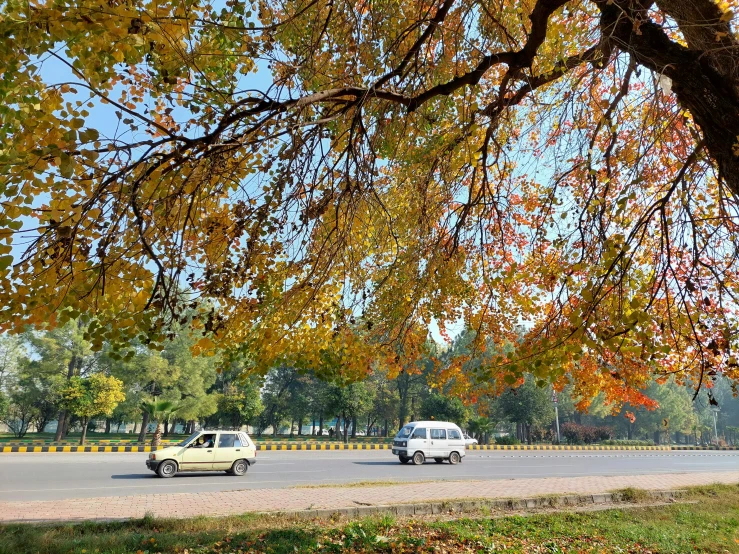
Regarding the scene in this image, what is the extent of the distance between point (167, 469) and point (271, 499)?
4798 mm

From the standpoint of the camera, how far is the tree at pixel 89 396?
25.3m

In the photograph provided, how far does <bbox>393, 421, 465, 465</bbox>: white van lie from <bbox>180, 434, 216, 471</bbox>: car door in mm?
7223

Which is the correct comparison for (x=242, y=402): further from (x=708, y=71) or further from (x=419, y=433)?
(x=708, y=71)

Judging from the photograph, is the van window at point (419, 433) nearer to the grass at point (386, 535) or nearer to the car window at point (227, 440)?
the car window at point (227, 440)

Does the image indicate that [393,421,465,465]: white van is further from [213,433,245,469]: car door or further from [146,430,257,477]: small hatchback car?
[213,433,245,469]: car door

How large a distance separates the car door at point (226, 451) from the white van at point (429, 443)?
657 centimetres

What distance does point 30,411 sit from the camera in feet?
113

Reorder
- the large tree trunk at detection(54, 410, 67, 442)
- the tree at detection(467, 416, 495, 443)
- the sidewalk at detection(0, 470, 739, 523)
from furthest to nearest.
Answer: the tree at detection(467, 416, 495, 443)
the large tree trunk at detection(54, 410, 67, 442)
the sidewalk at detection(0, 470, 739, 523)

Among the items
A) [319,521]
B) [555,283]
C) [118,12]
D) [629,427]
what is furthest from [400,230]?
[629,427]

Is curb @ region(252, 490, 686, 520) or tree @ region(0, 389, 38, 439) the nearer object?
curb @ region(252, 490, 686, 520)

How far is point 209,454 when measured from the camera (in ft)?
43.3

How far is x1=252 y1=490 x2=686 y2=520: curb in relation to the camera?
7.56 m

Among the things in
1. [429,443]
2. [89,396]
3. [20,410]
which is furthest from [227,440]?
[20,410]

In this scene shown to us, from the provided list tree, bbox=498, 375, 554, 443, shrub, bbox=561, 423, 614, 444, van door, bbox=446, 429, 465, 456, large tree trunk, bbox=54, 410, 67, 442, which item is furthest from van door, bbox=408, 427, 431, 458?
shrub, bbox=561, 423, 614, 444
